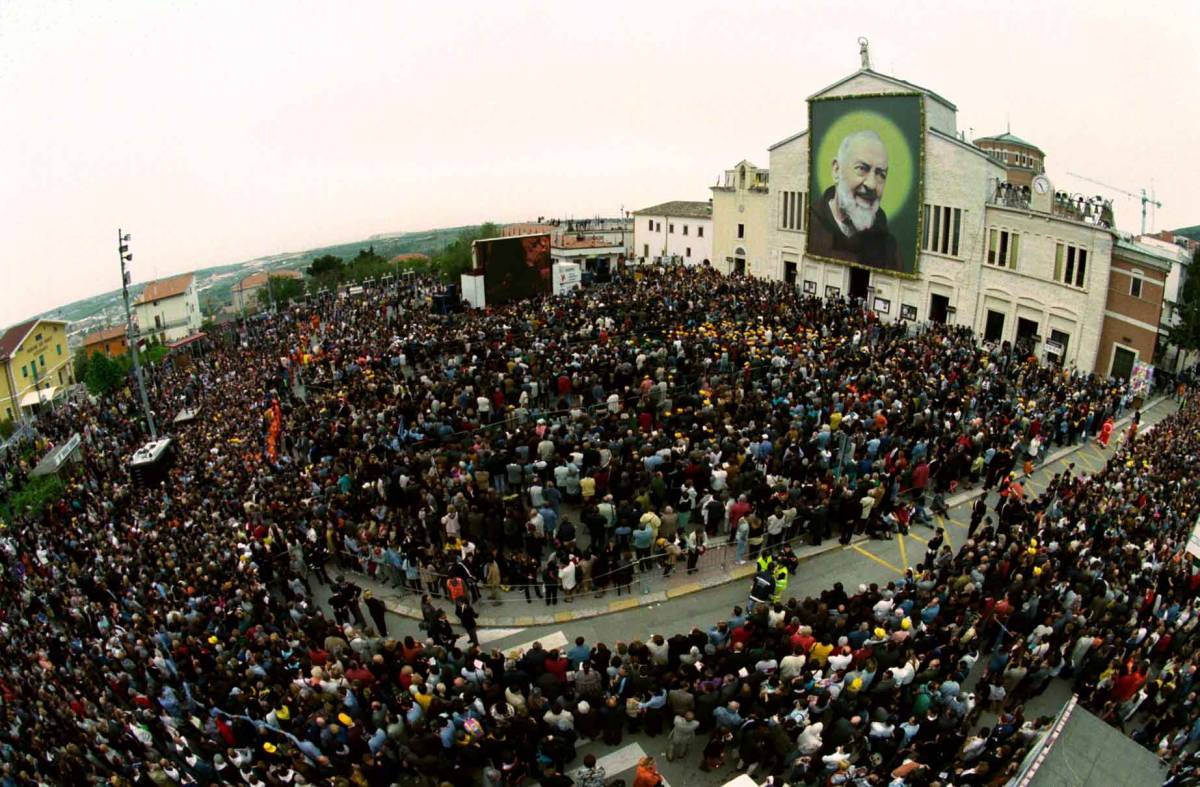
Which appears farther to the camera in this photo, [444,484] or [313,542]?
[444,484]

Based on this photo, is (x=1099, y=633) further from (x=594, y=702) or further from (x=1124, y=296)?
(x=1124, y=296)

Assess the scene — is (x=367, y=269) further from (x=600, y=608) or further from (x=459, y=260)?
(x=600, y=608)

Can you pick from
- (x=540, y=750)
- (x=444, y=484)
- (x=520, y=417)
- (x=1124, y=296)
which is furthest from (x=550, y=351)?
Answer: (x=1124, y=296)

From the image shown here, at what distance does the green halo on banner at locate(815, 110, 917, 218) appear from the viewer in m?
34.3

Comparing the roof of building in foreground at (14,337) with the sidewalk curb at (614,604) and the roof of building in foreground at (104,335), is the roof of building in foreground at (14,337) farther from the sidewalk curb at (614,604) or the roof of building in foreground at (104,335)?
the sidewalk curb at (614,604)

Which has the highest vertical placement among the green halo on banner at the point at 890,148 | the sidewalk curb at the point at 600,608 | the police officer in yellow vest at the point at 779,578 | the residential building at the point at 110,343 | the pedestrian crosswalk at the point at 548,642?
the green halo on banner at the point at 890,148

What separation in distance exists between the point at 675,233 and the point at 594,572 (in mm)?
48886

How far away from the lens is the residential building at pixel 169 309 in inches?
3118

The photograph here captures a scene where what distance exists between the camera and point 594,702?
960 cm

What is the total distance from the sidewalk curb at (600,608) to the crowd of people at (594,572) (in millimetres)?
410

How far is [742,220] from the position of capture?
50.1 metres

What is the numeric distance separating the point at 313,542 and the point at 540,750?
7680 mm

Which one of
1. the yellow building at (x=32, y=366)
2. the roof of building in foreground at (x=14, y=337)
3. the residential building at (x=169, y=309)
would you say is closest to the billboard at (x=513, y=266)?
the yellow building at (x=32, y=366)

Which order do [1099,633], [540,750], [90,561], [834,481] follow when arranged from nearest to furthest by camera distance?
[540,750], [1099,633], [834,481], [90,561]
